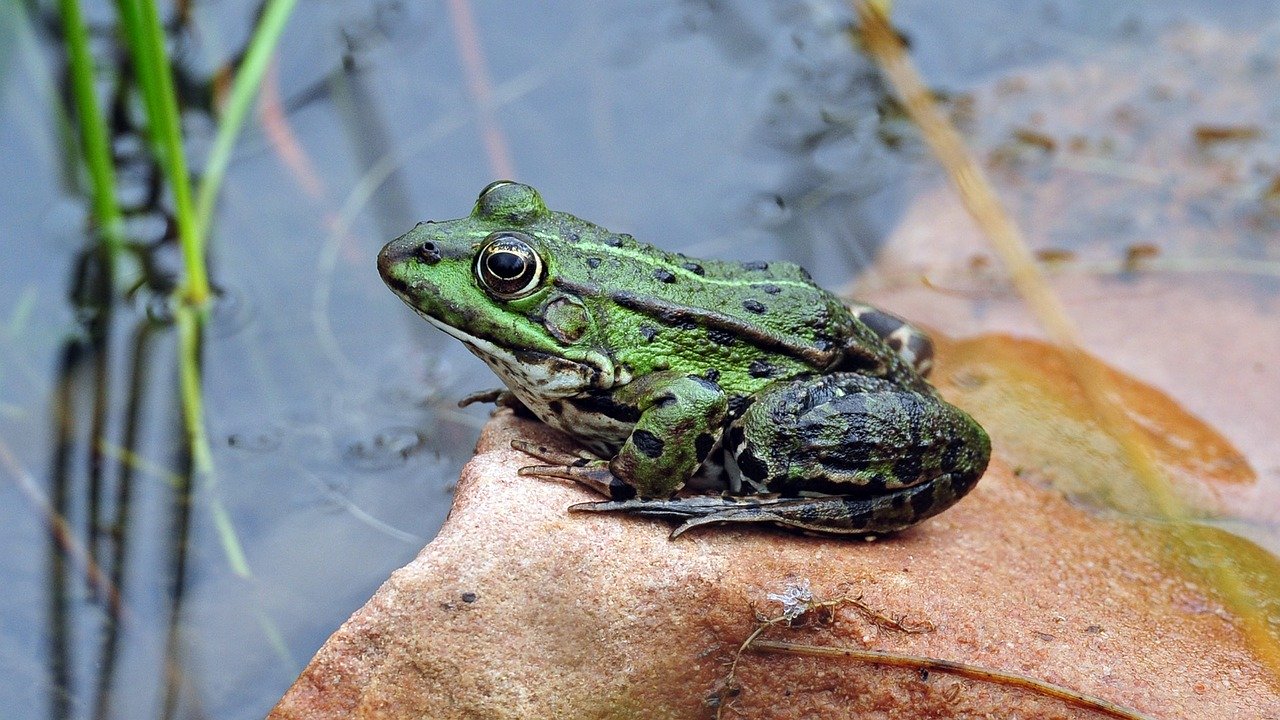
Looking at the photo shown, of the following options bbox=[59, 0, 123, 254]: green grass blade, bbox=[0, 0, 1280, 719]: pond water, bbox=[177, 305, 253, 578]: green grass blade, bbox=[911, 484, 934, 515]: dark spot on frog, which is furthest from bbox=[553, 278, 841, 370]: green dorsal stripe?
bbox=[59, 0, 123, 254]: green grass blade

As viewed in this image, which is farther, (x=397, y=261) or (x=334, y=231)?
(x=334, y=231)

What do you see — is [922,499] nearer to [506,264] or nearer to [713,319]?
[713,319]

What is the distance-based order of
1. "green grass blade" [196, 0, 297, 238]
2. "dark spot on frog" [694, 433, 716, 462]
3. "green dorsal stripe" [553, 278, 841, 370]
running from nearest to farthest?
"dark spot on frog" [694, 433, 716, 462]
"green dorsal stripe" [553, 278, 841, 370]
"green grass blade" [196, 0, 297, 238]

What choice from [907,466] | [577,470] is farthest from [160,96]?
[907,466]

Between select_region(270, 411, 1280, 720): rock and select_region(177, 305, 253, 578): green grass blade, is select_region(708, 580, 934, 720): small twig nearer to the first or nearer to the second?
select_region(270, 411, 1280, 720): rock

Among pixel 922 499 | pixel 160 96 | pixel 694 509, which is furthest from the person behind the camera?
pixel 160 96

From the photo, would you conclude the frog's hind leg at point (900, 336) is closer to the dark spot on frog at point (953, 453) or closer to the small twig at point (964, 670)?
the dark spot on frog at point (953, 453)

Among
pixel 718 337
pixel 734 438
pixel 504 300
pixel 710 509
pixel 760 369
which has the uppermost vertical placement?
pixel 504 300
